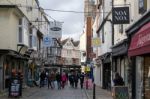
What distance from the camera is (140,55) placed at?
22594 millimetres

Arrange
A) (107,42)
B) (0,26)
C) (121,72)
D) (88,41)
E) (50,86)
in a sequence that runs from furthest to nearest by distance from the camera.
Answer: (88,41) < (50,86) < (107,42) < (0,26) < (121,72)

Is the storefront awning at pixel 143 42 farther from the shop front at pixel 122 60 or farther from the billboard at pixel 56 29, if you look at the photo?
the billboard at pixel 56 29

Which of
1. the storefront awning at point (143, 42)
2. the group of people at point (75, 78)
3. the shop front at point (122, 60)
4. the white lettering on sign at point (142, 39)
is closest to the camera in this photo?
the storefront awning at point (143, 42)

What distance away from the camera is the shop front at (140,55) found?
19.5 meters

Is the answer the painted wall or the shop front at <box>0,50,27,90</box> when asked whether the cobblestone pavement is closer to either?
the shop front at <box>0,50,27,90</box>

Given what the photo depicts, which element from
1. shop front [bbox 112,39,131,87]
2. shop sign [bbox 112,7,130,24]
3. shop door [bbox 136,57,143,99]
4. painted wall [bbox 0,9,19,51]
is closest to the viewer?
shop door [bbox 136,57,143,99]

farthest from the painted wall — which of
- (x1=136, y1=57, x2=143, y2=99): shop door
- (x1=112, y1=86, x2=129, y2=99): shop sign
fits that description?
(x1=112, y1=86, x2=129, y2=99): shop sign

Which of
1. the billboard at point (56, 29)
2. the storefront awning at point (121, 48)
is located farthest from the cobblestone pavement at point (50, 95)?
the billboard at point (56, 29)

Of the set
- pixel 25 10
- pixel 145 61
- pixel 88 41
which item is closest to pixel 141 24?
pixel 145 61

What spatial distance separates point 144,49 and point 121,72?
49.6 feet

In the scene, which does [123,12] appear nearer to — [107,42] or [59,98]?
[59,98]

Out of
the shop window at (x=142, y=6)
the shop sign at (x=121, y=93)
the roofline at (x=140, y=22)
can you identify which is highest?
the shop window at (x=142, y=6)

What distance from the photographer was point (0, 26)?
39656 mm

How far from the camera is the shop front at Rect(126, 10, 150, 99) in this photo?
64.0 ft
